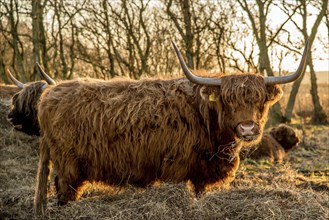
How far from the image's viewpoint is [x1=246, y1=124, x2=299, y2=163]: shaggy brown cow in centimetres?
905

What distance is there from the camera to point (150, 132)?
15.3 ft

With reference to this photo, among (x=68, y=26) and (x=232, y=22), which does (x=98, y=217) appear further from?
(x=68, y=26)

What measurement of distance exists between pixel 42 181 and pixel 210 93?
6.46 ft

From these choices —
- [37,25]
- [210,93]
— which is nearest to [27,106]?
[210,93]

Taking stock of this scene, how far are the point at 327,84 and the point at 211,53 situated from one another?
996 centimetres

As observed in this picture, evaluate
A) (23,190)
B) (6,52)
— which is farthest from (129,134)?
(6,52)

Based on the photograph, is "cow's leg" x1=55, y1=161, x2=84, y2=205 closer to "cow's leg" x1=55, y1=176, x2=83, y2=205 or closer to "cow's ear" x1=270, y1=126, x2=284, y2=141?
"cow's leg" x1=55, y1=176, x2=83, y2=205

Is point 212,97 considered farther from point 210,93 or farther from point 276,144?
point 276,144

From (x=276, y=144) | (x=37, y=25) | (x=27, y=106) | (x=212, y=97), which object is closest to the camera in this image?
(x=212, y=97)

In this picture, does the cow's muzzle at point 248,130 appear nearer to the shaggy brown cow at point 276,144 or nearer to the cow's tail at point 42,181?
the cow's tail at point 42,181

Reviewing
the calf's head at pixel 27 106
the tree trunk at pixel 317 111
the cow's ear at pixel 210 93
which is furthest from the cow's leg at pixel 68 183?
the tree trunk at pixel 317 111

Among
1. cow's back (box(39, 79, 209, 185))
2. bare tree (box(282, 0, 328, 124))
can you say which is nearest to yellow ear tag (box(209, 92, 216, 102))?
cow's back (box(39, 79, 209, 185))

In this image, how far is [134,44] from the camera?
56.9 ft

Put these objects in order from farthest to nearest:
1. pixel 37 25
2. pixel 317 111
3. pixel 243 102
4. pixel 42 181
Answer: pixel 317 111, pixel 37 25, pixel 42 181, pixel 243 102
